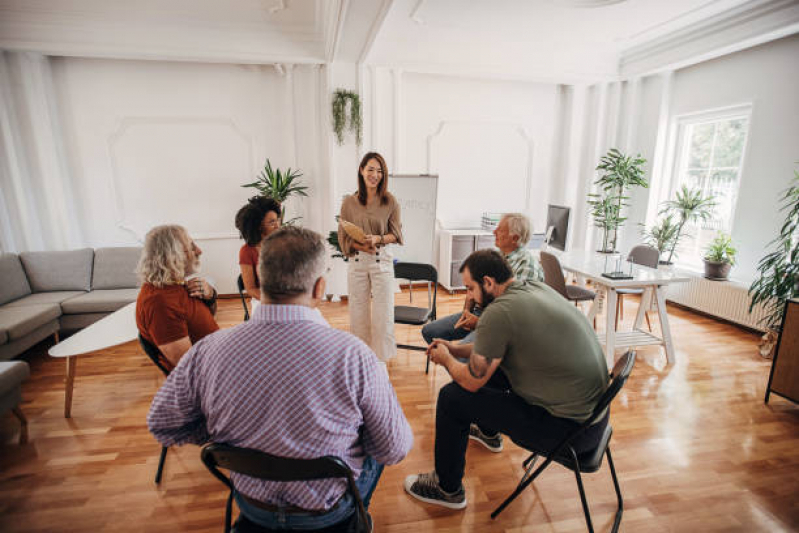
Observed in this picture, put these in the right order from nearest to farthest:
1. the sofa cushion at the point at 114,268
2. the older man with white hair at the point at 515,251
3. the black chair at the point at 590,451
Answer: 1. the black chair at the point at 590,451
2. the older man with white hair at the point at 515,251
3. the sofa cushion at the point at 114,268

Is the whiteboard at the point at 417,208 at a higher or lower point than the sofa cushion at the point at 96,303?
higher

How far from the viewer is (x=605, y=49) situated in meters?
4.76

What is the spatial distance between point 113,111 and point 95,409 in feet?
11.6

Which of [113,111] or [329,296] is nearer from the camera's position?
[113,111]

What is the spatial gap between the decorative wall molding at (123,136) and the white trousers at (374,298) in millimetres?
2728

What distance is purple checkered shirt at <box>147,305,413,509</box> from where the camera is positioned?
94 centimetres

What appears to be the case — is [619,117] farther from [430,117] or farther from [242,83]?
[242,83]

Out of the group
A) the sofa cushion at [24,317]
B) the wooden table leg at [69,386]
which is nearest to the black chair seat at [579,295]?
the wooden table leg at [69,386]

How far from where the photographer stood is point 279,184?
4445 mm

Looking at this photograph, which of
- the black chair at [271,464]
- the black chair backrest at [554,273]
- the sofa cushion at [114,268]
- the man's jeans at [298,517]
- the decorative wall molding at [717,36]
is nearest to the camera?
the black chair at [271,464]

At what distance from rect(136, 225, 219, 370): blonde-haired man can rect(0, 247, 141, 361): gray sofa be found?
89.2 inches

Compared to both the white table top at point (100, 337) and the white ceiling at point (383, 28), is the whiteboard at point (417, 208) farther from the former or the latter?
the white table top at point (100, 337)

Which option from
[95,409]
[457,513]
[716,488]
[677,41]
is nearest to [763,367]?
[716,488]

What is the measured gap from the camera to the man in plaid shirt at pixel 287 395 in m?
0.95
